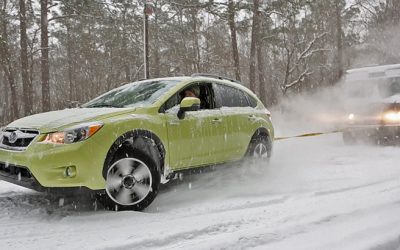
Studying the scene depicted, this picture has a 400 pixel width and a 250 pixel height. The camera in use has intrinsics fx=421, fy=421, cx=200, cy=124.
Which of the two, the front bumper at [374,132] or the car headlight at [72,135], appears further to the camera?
the front bumper at [374,132]

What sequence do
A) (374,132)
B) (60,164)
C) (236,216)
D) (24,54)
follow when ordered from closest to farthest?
(60,164)
(236,216)
(374,132)
(24,54)

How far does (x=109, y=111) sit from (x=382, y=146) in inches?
300

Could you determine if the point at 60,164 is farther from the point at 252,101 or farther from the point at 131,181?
the point at 252,101

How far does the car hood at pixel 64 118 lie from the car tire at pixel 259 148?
244cm

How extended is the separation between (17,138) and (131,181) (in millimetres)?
1304

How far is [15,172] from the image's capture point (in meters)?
4.45

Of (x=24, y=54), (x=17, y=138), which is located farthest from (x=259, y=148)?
(x=24, y=54)

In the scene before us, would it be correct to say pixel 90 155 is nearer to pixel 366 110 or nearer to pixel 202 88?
pixel 202 88

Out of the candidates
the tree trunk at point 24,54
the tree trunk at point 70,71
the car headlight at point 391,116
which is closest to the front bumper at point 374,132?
the car headlight at point 391,116

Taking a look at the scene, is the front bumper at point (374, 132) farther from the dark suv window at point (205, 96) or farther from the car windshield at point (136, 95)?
the car windshield at point (136, 95)

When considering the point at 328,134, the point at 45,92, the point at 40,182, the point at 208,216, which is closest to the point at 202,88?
the point at 208,216

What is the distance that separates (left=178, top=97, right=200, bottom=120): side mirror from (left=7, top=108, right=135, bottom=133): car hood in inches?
24.7

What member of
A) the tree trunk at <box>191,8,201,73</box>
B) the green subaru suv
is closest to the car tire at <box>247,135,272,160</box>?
the green subaru suv

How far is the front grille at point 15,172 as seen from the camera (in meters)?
4.31
